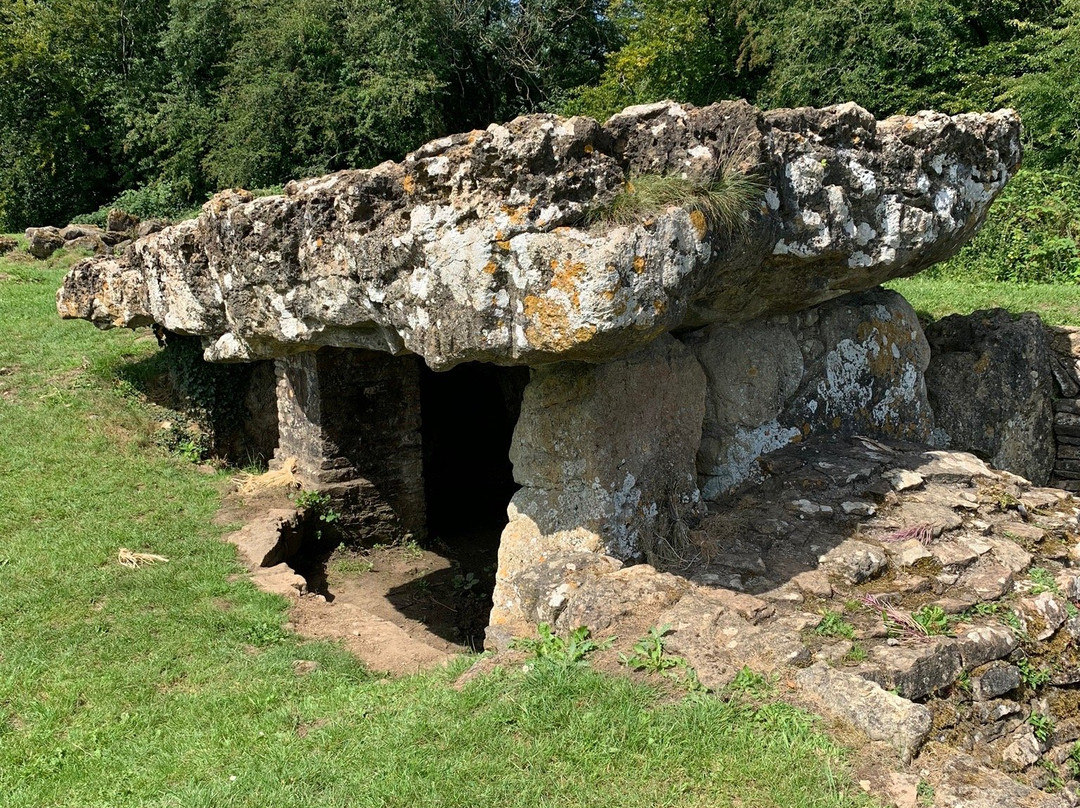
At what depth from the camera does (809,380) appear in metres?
6.45

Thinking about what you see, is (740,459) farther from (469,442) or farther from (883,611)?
(469,442)

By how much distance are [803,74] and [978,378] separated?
13.6 m

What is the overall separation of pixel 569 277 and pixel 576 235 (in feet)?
0.68

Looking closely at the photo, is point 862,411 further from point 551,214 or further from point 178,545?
point 178,545

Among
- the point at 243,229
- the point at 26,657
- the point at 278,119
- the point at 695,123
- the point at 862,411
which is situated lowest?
the point at 26,657

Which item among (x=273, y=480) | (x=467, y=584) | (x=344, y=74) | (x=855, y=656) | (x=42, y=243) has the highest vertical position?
(x=344, y=74)

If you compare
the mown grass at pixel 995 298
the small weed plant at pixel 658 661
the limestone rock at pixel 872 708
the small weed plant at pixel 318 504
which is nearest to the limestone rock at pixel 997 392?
the mown grass at pixel 995 298

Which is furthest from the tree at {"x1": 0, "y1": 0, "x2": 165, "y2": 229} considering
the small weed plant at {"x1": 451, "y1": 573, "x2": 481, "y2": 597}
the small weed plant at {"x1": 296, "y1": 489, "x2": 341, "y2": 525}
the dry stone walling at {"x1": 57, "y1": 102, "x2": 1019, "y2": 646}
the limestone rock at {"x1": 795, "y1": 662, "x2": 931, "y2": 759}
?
the limestone rock at {"x1": 795, "y1": 662, "x2": 931, "y2": 759}

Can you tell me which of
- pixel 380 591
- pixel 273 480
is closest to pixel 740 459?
pixel 380 591

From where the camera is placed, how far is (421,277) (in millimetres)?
4637

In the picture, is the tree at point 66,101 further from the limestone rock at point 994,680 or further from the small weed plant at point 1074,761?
the small weed plant at point 1074,761

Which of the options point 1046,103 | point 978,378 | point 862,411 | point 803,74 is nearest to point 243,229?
point 862,411

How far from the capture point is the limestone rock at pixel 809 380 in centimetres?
613

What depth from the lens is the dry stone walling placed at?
14.0 feet
